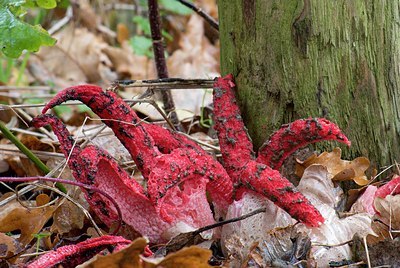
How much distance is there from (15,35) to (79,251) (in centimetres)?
98

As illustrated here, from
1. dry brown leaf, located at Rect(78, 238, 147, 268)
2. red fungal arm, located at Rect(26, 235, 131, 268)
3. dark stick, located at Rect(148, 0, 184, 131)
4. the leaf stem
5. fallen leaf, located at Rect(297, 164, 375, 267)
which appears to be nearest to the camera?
dry brown leaf, located at Rect(78, 238, 147, 268)

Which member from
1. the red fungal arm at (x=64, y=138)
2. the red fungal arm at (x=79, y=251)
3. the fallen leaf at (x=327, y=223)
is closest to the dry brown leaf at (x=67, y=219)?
the red fungal arm at (x=64, y=138)

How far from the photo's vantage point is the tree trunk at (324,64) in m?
2.24

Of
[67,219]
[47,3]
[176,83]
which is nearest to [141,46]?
[47,3]

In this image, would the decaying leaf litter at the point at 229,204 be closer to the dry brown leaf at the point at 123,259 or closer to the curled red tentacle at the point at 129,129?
the curled red tentacle at the point at 129,129

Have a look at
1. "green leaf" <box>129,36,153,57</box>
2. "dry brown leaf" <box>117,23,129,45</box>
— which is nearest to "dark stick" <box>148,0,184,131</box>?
"green leaf" <box>129,36,153,57</box>

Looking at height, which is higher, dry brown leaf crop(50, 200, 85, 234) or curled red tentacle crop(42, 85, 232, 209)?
curled red tentacle crop(42, 85, 232, 209)

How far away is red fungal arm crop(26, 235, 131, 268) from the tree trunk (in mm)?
812

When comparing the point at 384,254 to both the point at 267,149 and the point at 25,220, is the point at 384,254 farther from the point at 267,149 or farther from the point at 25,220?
the point at 25,220

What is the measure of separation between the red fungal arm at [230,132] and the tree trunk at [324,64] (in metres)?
0.10

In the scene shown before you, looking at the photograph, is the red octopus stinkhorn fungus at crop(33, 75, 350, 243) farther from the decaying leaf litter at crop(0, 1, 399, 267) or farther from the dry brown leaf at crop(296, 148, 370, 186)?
the dry brown leaf at crop(296, 148, 370, 186)

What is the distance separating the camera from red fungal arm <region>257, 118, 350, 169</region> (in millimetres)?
2064

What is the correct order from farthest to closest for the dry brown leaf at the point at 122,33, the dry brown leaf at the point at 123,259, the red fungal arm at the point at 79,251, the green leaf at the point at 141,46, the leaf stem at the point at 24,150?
the dry brown leaf at the point at 122,33, the green leaf at the point at 141,46, the leaf stem at the point at 24,150, the red fungal arm at the point at 79,251, the dry brown leaf at the point at 123,259

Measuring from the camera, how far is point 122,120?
2.14 meters
